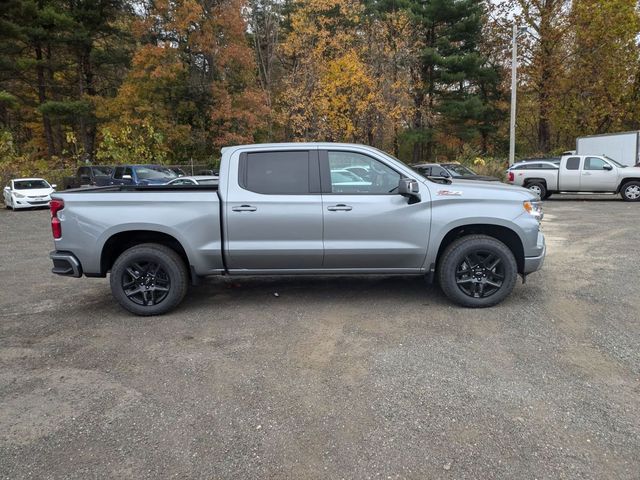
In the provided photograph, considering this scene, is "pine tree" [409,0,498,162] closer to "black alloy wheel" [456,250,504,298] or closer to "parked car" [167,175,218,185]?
"parked car" [167,175,218,185]

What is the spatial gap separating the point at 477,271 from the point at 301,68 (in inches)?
1034

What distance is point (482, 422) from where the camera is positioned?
3.06 metres

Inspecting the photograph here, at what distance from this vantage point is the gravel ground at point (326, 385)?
108 inches

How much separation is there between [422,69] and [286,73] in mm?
10006

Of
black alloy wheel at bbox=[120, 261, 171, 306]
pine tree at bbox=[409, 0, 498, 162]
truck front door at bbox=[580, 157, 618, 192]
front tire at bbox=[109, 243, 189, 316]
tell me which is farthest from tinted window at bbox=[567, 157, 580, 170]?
black alloy wheel at bbox=[120, 261, 171, 306]

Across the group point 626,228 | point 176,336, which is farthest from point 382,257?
point 626,228

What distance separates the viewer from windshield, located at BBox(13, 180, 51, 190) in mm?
20173

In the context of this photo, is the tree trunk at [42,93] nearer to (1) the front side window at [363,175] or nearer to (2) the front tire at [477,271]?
(1) the front side window at [363,175]

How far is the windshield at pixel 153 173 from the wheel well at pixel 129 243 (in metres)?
14.9

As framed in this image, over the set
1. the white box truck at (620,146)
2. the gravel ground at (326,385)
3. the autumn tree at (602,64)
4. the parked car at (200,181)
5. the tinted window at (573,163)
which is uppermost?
the autumn tree at (602,64)

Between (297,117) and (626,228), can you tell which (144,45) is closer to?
(297,117)

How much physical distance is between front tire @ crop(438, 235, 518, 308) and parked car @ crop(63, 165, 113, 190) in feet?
63.3

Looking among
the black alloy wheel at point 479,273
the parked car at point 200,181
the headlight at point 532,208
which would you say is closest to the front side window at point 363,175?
the black alloy wheel at point 479,273

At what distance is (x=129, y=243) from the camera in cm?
546
